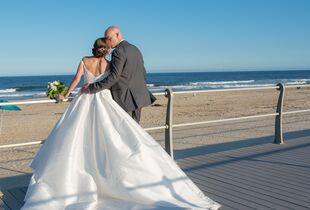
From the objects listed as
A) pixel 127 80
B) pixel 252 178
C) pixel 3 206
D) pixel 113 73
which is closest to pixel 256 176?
pixel 252 178

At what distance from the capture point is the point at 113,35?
360cm

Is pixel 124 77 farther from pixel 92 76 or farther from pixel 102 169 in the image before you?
pixel 102 169

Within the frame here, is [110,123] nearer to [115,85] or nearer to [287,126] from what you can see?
[115,85]

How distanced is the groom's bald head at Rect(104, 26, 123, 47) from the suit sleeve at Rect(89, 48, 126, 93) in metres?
0.08

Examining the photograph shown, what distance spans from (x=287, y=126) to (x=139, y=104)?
854 cm

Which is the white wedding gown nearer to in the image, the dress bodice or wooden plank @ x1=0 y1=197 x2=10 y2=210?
the dress bodice

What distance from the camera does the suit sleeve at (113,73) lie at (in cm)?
349

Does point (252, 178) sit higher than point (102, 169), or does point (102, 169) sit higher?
point (102, 169)

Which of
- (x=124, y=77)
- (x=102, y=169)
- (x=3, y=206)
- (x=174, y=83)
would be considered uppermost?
(x=124, y=77)

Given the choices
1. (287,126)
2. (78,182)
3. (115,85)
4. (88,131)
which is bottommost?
(287,126)

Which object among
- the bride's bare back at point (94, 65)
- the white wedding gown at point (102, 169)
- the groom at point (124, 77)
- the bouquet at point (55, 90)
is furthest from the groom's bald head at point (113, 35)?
the bouquet at point (55, 90)

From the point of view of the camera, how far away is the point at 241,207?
3.37m

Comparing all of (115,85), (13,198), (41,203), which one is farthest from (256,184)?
(13,198)

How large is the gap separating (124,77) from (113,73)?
161 mm
